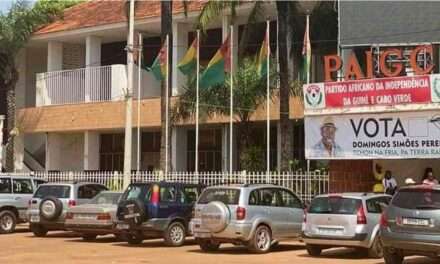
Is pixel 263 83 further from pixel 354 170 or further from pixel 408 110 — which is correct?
pixel 408 110

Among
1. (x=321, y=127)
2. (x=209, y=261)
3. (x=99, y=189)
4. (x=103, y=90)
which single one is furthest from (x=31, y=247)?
(x=103, y=90)

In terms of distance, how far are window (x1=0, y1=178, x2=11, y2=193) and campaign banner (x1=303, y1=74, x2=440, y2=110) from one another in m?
9.11

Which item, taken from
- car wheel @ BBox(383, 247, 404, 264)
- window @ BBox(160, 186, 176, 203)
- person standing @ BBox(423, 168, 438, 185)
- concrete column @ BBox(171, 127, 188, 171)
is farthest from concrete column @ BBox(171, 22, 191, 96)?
car wheel @ BBox(383, 247, 404, 264)

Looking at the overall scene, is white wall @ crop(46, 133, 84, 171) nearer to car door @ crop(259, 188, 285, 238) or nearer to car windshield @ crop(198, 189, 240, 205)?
car windshield @ crop(198, 189, 240, 205)

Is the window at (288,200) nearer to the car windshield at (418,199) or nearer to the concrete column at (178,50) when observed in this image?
the car windshield at (418,199)

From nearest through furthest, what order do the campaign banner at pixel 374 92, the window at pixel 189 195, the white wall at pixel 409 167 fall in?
1. the window at pixel 189 195
2. the campaign banner at pixel 374 92
3. the white wall at pixel 409 167

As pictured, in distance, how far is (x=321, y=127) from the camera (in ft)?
70.7

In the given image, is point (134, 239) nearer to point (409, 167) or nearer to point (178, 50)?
point (409, 167)

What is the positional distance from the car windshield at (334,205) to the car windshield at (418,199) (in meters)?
2.05

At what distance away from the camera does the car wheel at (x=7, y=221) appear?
23125 millimetres

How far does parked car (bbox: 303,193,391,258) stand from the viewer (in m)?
15.9

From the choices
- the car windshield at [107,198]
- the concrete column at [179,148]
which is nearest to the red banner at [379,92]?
the car windshield at [107,198]

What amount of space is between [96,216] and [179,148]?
13.0 meters

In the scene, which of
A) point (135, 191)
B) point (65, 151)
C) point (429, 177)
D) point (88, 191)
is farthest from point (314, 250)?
point (65, 151)
